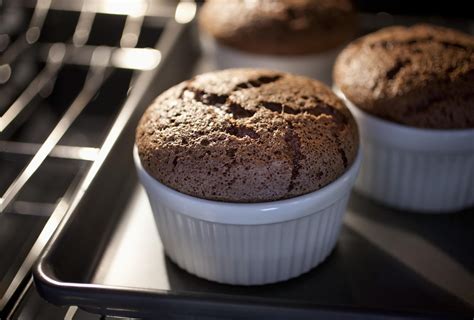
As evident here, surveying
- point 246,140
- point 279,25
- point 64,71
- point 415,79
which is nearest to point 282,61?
point 279,25

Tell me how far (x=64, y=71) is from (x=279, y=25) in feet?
1.89

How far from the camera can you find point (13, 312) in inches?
32.1

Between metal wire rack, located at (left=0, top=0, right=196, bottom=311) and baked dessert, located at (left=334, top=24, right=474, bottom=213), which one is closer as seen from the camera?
baked dessert, located at (left=334, top=24, right=474, bottom=213)

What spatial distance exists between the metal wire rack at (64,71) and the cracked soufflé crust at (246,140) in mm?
351

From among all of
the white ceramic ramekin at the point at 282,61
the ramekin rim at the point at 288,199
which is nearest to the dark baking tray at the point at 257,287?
the ramekin rim at the point at 288,199

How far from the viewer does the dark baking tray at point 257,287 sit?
745 mm

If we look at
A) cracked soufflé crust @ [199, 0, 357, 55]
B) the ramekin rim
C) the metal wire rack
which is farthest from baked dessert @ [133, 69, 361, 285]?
the metal wire rack

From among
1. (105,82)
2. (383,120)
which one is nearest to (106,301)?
(383,120)

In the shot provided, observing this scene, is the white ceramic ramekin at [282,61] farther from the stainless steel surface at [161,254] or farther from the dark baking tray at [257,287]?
the dark baking tray at [257,287]

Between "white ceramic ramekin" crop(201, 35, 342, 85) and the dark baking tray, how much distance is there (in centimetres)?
25

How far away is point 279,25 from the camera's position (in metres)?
1.18

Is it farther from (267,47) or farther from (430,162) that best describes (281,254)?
(267,47)

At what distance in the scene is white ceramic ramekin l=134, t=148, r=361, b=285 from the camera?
802 millimetres

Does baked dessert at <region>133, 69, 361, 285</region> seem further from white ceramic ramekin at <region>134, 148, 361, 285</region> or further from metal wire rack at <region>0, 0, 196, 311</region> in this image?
metal wire rack at <region>0, 0, 196, 311</region>
